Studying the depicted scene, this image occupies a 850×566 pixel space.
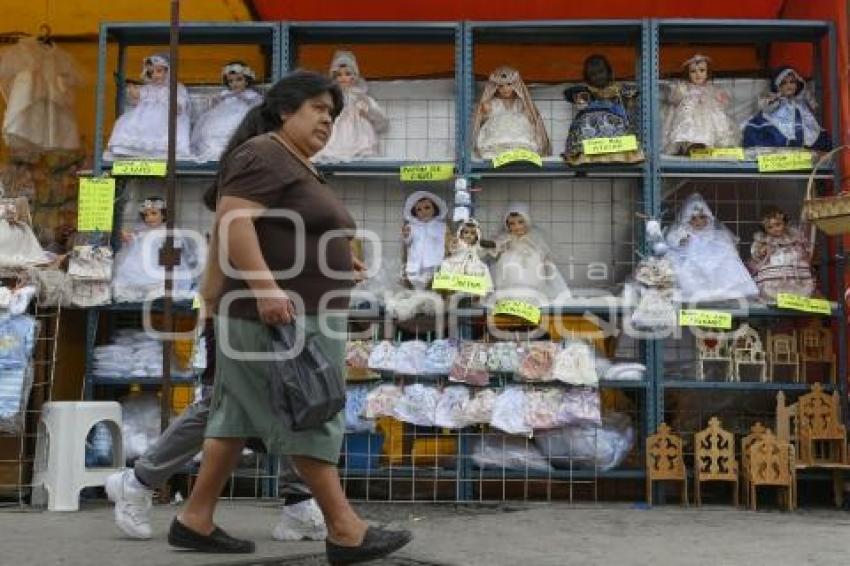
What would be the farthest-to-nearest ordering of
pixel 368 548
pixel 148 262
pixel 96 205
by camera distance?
pixel 148 262
pixel 96 205
pixel 368 548

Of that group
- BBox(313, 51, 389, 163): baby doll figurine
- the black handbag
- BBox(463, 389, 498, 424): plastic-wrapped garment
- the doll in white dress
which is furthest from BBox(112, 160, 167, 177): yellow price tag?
the black handbag

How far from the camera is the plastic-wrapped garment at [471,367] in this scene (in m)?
5.11

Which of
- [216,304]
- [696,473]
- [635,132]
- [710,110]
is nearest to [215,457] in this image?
[216,304]

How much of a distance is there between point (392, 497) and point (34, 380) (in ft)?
6.26

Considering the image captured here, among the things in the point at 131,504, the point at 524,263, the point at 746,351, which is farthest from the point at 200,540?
the point at 746,351

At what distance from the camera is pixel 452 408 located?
16.7ft

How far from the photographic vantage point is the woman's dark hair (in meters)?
3.34

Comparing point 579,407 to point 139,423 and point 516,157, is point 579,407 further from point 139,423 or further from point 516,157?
point 139,423

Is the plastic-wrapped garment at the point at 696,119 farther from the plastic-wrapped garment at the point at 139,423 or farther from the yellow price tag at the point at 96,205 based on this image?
the plastic-wrapped garment at the point at 139,423

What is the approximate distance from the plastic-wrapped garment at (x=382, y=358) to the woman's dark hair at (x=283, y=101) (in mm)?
Answer: 1917

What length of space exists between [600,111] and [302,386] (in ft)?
9.69

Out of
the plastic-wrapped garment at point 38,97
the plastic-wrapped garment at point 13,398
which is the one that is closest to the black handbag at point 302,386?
the plastic-wrapped garment at point 13,398

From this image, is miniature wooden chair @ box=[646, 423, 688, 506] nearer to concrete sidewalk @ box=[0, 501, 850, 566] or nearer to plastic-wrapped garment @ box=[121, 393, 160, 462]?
concrete sidewalk @ box=[0, 501, 850, 566]

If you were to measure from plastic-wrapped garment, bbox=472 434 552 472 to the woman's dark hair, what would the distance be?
235 centimetres
